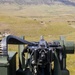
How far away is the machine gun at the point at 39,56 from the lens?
5164mm

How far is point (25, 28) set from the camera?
2685 inches

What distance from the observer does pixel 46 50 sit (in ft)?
17.7

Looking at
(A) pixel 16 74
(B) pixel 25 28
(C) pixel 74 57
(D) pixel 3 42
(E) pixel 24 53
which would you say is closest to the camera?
(D) pixel 3 42

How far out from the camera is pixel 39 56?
5348mm

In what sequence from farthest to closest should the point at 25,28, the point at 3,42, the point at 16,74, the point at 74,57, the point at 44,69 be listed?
the point at 25,28 → the point at 74,57 → the point at 16,74 → the point at 44,69 → the point at 3,42

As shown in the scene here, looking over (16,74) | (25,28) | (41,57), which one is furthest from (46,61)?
(25,28)

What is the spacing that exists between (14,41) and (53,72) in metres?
0.74

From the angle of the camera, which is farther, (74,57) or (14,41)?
(74,57)

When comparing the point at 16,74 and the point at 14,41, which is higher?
the point at 14,41

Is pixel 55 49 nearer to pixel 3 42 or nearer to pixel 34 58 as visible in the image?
pixel 34 58

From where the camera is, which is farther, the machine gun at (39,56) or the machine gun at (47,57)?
the machine gun at (47,57)

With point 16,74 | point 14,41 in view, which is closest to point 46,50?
point 14,41

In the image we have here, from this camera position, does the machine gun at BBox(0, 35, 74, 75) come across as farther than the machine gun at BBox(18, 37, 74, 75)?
No

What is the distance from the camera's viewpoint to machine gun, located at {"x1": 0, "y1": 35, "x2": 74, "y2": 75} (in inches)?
203
